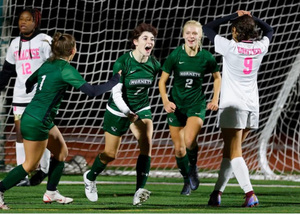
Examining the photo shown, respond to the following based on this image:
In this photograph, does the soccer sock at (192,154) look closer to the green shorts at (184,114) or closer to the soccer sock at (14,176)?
the green shorts at (184,114)

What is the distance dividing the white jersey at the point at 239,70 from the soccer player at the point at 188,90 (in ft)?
2.84

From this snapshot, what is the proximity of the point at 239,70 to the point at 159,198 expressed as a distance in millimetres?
1433

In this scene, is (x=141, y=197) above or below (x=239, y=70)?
below

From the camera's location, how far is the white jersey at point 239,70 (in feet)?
18.6

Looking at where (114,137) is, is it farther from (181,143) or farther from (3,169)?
(3,169)

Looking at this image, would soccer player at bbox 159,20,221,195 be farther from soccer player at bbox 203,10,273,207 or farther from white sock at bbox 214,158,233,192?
white sock at bbox 214,158,233,192

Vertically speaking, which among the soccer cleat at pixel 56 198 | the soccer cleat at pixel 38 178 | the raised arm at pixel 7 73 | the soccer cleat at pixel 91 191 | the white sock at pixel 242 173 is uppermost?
the raised arm at pixel 7 73

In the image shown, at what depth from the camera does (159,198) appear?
6.41 m

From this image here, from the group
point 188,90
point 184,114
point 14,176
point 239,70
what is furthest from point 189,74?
point 14,176

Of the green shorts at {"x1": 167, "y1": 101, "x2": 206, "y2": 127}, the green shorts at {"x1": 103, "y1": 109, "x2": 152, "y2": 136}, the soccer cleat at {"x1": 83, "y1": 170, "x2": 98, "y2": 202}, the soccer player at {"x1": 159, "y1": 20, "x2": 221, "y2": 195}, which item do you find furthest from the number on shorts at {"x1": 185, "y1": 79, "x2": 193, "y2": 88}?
the soccer cleat at {"x1": 83, "y1": 170, "x2": 98, "y2": 202}

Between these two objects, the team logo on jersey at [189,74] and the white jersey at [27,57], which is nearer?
the team logo on jersey at [189,74]

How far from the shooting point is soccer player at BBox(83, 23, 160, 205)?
5.98m

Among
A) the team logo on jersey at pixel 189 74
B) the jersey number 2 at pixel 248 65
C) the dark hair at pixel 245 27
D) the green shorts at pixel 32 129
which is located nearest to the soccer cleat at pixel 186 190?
the team logo on jersey at pixel 189 74

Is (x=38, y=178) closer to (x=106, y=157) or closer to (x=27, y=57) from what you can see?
(x=27, y=57)
